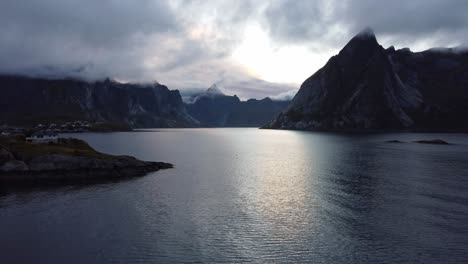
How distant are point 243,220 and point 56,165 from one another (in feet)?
191

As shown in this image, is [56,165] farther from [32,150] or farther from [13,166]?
[32,150]

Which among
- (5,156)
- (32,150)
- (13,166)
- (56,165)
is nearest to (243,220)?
(56,165)

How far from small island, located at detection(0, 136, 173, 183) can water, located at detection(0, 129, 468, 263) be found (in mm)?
10086

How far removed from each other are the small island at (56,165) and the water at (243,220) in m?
10.1

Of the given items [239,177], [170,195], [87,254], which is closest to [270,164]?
[239,177]

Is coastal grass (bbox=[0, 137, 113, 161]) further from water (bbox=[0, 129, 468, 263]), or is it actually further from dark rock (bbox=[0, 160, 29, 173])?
water (bbox=[0, 129, 468, 263])

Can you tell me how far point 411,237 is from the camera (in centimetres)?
4512

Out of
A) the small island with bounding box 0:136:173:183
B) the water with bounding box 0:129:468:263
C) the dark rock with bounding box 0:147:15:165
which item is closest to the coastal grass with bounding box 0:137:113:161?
the small island with bounding box 0:136:173:183

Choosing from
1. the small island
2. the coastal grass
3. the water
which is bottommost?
the water

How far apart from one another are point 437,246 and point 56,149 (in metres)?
90.2

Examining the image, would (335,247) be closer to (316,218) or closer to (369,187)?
(316,218)

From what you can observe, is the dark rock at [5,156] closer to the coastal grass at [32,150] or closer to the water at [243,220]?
the coastal grass at [32,150]

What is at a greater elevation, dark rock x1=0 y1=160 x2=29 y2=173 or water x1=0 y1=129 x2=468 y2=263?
dark rock x1=0 y1=160 x2=29 y2=173

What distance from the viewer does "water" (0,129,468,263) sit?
1598 inches
